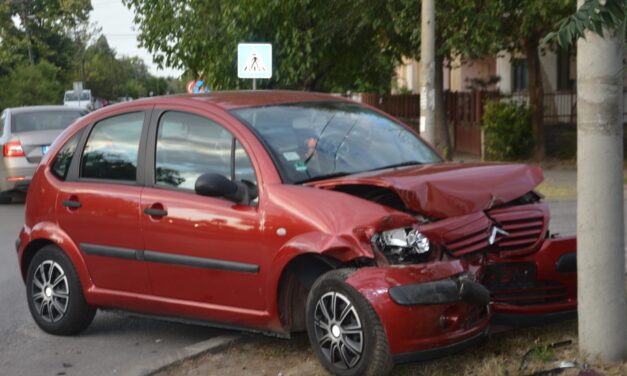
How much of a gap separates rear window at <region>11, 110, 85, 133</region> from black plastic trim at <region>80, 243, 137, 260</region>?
12.0m

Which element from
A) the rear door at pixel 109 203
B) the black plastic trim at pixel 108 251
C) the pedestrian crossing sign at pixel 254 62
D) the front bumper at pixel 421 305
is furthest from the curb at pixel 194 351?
the pedestrian crossing sign at pixel 254 62

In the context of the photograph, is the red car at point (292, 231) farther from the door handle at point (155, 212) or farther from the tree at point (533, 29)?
A: the tree at point (533, 29)

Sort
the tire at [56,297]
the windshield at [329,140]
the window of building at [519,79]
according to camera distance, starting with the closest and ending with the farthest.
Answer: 1. the windshield at [329,140]
2. the tire at [56,297]
3. the window of building at [519,79]

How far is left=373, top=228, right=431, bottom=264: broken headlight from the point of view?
5.61 metres

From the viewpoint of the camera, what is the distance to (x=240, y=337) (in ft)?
22.5

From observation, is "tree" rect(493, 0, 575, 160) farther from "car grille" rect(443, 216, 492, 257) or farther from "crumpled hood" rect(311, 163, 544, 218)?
"car grille" rect(443, 216, 492, 257)

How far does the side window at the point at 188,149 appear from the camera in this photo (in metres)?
6.57

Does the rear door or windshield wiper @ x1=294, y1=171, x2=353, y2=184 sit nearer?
windshield wiper @ x1=294, y1=171, x2=353, y2=184

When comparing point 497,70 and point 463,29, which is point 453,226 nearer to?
point 463,29

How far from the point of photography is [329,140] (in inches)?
261

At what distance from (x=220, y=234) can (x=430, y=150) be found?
1.75m

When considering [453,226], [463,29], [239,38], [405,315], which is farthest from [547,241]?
[239,38]

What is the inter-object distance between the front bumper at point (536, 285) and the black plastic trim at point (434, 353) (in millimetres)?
364

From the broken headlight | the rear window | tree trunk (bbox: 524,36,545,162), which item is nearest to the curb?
the broken headlight
